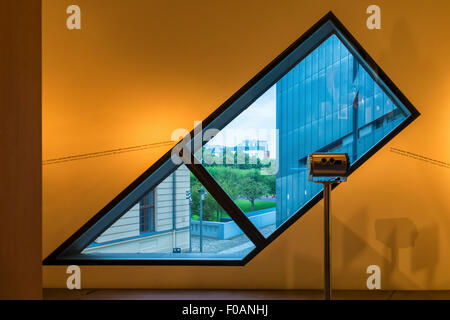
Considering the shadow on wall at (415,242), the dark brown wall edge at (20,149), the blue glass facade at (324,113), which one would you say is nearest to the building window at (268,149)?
the blue glass facade at (324,113)

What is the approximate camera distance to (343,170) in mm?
1610

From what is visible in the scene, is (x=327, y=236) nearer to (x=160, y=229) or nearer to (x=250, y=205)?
(x=250, y=205)

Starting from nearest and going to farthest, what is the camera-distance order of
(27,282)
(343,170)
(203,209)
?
(27,282) → (343,170) → (203,209)

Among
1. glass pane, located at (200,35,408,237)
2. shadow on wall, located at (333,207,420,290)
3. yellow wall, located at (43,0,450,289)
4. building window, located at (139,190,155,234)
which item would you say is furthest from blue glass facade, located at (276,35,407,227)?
building window, located at (139,190,155,234)

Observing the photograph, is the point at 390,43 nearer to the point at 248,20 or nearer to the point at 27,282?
the point at 248,20

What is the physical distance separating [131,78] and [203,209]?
1.33m

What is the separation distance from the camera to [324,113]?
2.41 metres

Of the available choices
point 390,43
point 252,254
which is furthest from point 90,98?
point 390,43

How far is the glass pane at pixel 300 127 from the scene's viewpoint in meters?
2.39

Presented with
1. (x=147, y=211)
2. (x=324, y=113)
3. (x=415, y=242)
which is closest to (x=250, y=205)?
(x=147, y=211)

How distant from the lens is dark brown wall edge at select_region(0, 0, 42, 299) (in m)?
0.57

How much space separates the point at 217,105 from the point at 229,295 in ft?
5.27

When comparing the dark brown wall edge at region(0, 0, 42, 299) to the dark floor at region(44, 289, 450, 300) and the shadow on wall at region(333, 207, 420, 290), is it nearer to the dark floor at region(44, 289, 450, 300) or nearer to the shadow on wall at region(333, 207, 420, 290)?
the dark floor at region(44, 289, 450, 300)
